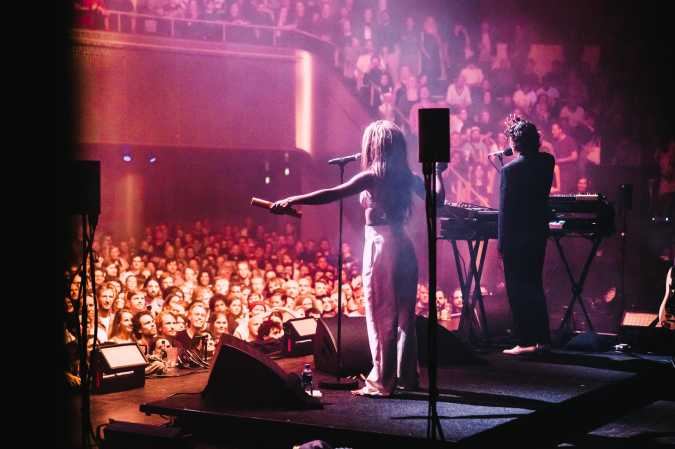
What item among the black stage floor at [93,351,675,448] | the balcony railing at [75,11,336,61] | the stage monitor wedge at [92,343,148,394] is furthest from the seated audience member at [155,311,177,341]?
the balcony railing at [75,11,336,61]

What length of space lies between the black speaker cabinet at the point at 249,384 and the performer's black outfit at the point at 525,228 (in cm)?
200

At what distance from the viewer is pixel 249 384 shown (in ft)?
14.9

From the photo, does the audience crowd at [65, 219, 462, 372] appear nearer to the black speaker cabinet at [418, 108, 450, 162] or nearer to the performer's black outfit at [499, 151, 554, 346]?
the black speaker cabinet at [418, 108, 450, 162]

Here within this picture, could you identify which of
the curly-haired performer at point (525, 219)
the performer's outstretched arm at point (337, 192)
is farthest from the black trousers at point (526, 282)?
the performer's outstretched arm at point (337, 192)

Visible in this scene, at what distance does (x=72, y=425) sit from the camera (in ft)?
15.8

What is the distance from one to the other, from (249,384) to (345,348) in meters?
1.07

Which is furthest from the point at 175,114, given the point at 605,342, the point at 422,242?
the point at 605,342

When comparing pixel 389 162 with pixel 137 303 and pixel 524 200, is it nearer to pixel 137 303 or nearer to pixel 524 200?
pixel 524 200

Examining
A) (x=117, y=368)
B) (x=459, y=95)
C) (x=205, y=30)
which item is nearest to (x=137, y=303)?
(x=117, y=368)

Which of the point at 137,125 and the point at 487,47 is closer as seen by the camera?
the point at 137,125

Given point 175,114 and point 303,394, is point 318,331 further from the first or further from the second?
point 175,114

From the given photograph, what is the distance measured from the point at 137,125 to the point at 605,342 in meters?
8.03

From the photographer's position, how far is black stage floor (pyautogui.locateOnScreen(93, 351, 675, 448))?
4.00 metres

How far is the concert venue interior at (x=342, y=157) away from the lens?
22.0 feet
